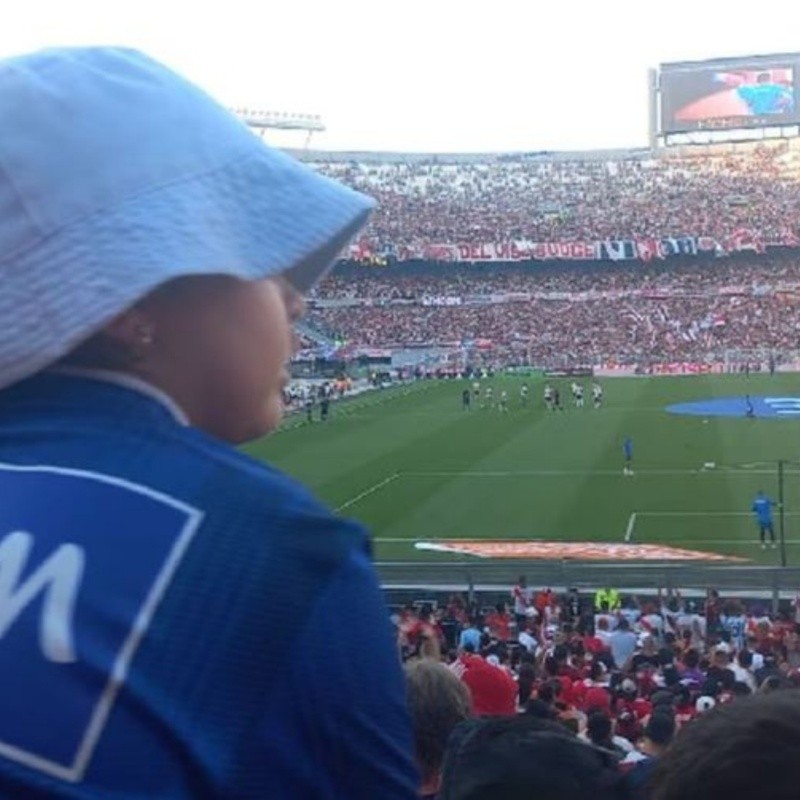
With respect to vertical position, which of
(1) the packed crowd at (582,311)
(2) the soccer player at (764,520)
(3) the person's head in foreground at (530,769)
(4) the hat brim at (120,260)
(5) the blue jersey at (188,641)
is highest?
(4) the hat brim at (120,260)

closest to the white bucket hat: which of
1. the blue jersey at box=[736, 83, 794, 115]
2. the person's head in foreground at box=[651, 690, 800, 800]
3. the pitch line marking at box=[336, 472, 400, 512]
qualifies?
the person's head in foreground at box=[651, 690, 800, 800]

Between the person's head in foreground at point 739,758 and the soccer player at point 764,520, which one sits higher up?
the person's head in foreground at point 739,758

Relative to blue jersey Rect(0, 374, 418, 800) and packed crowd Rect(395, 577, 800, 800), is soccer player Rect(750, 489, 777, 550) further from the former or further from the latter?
blue jersey Rect(0, 374, 418, 800)

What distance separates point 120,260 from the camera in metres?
1.25

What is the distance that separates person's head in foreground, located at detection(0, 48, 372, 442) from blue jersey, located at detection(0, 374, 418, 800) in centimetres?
16

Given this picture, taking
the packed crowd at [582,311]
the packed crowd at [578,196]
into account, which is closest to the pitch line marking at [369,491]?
the packed crowd at [582,311]

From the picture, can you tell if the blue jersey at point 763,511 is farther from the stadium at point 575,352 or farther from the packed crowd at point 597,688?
the packed crowd at point 597,688

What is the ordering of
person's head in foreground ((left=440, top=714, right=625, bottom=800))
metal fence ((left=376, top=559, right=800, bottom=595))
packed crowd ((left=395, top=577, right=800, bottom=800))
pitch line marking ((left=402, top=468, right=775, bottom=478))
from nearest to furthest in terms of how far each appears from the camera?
packed crowd ((left=395, top=577, right=800, bottom=800)) → person's head in foreground ((left=440, top=714, right=625, bottom=800)) → metal fence ((left=376, top=559, right=800, bottom=595)) → pitch line marking ((left=402, top=468, right=775, bottom=478))

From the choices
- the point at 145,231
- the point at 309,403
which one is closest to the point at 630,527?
the point at 145,231

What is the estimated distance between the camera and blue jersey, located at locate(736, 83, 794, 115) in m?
90.7

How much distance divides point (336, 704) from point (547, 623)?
47.8 feet

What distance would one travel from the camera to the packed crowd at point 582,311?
7581 cm

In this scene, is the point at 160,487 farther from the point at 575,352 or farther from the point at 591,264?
the point at 591,264

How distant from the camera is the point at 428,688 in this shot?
3.86 metres
